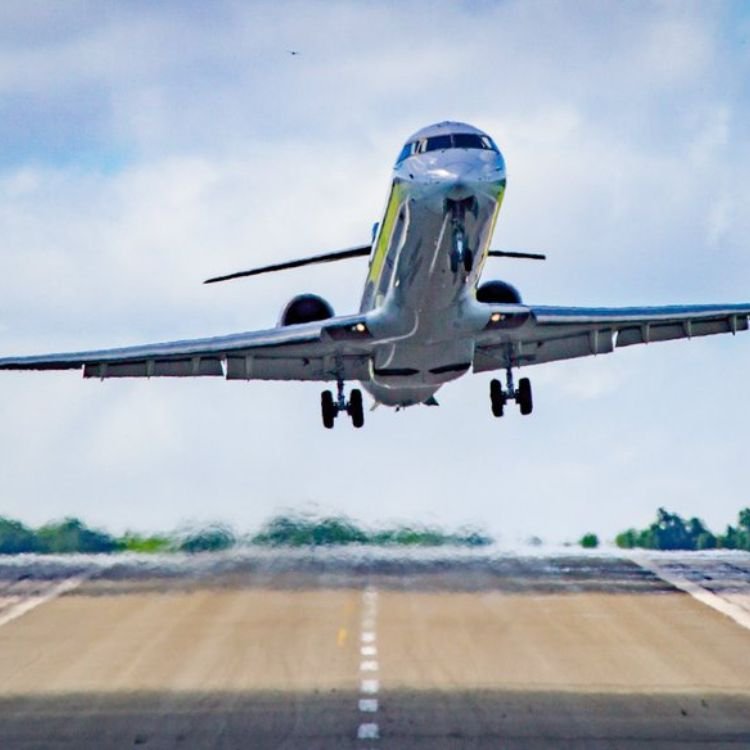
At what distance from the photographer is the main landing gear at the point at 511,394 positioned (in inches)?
1674

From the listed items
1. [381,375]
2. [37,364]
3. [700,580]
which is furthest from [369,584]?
[37,364]

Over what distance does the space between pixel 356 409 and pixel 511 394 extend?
4.05 metres

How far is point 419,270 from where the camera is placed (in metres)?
35.6

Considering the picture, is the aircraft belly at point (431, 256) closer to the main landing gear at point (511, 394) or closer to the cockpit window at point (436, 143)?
the cockpit window at point (436, 143)

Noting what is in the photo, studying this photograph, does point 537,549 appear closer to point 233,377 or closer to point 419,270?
point 233,377

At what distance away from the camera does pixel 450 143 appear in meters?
35.3

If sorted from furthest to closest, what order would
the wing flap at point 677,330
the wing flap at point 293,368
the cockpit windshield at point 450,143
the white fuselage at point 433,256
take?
the wing flap at point 677,330 → the wing flap at point 293,368 → the cockpit windshield at point 450,143 → the white fuselage at point 433,256

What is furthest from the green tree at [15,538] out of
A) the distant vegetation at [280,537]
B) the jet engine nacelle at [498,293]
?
the jet engine nacelle at [498,293]

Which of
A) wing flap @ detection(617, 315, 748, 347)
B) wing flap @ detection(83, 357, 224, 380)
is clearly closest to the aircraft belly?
wing flap @ detection(83, 357, 224, 380)

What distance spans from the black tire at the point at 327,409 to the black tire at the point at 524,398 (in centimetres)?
485

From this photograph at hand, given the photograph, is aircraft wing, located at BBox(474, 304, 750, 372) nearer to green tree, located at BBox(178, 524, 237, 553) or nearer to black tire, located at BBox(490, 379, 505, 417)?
black tire, located at BBox(490, 379, 505, 417)

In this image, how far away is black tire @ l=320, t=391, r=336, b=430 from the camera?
4369 cm

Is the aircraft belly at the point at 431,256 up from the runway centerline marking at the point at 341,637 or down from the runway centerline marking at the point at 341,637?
up

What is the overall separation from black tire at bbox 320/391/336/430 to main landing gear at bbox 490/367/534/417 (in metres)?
4.17
